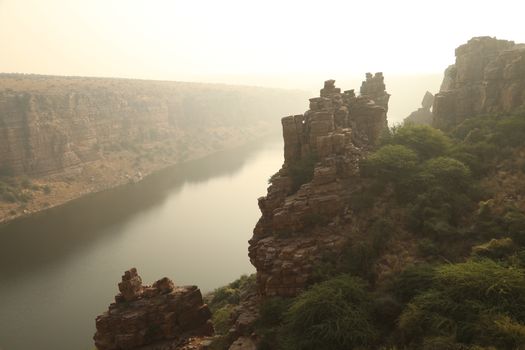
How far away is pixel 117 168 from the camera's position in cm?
8525

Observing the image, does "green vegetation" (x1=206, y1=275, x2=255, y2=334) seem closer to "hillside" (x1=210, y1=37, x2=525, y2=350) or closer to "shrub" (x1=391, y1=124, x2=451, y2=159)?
"hillside" (x1=210, y1=37, x2=525, y2=350)

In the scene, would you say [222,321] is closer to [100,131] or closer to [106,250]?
[106,250]

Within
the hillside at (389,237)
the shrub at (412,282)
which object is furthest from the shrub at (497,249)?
the shrub at (412,282)

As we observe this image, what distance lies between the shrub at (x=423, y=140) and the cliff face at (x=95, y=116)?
65.5 metres

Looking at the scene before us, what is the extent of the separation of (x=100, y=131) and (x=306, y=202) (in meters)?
80.8

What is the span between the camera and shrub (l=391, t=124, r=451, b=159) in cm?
2550

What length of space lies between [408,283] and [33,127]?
7576 cm

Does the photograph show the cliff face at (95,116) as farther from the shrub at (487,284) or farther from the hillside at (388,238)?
the shrub at (487,284)

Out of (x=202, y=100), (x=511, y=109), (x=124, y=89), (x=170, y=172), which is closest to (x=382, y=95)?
(x=511, y=109)

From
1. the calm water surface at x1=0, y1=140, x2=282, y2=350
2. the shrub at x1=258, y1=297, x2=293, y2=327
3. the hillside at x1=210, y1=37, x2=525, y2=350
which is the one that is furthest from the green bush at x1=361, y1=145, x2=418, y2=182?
the calm water surface at x1=0, y1=140, x2=282, y2=350

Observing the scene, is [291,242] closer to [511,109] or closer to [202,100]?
[511,109]

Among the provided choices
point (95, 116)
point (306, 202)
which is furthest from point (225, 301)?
point (95, 116)

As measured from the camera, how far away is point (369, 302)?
15883 millimetres

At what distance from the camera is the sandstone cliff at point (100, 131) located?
73.1 meters
